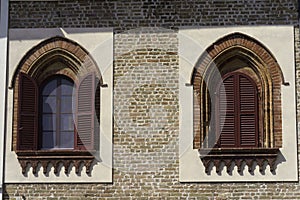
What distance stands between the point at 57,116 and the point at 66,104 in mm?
291

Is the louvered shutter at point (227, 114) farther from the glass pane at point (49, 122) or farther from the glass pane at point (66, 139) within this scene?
the glass pane at point (49, 122)

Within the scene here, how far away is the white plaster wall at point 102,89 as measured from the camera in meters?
13.6

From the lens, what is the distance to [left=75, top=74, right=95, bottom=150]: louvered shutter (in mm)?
13789

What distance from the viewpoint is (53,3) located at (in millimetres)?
14391

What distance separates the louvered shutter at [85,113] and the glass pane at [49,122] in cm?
55

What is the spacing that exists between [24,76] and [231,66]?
399 centimetres

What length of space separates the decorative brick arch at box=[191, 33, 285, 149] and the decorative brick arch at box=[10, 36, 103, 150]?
2.02 meters

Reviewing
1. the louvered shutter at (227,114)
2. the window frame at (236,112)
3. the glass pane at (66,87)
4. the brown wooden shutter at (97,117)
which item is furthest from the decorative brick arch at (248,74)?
the glass pane at (66,87)

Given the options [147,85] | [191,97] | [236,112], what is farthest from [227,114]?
[147,85]

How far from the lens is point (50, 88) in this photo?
14.4 m

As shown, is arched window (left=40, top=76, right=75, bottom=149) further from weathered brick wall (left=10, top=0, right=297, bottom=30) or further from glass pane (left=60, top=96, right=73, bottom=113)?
weathered brick wall (left=10, top=0, right=297, bottom=30)

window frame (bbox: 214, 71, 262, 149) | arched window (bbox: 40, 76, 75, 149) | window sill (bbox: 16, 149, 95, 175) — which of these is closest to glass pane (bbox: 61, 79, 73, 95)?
arched window (bbox: 40, 76, 75, 149)

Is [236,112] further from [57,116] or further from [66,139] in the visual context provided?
[57,116]

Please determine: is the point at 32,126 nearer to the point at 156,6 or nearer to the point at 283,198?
the point at 156,6
